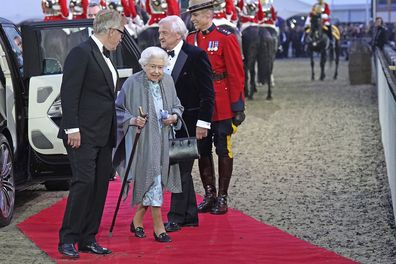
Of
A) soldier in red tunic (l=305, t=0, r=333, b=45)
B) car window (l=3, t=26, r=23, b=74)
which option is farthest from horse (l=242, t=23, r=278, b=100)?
car window (l=3, t=26, r=23, b=74)

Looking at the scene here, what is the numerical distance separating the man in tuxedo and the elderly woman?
0.47 m

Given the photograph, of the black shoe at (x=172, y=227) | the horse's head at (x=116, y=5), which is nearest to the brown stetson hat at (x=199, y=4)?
the black shoe at (x=172, y=227)

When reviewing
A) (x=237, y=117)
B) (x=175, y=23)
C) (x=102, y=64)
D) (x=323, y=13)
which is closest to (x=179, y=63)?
(x=175, y=23)

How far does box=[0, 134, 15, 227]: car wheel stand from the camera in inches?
369

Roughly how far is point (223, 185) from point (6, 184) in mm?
1928

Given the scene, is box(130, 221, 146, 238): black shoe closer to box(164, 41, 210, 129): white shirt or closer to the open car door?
box(164, 41, 210, 129): white shirt

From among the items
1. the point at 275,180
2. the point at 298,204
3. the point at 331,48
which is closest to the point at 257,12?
the point at 331,48

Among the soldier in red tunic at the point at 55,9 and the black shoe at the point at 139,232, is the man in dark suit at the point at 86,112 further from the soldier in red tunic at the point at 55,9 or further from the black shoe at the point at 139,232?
the soldier in red tunic at the point at 55,9

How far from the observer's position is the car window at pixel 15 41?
10.4 m

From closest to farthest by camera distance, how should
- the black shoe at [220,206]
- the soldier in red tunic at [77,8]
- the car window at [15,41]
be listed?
the black shoe at [220,206] → the car window at [15,41] → the soldier in red tunic at [77,8]

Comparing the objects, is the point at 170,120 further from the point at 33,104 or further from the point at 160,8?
the point at 160,8

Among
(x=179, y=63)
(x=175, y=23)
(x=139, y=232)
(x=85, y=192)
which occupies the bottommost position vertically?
(x=139, y=232)

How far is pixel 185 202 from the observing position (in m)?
9.27

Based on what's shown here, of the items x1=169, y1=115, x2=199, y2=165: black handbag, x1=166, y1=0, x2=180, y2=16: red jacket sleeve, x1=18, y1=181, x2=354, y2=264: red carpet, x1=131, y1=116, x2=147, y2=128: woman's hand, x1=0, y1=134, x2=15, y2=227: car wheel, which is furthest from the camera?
x1=166, y1=0, x2=180, y2=16: red jacket sleeve
